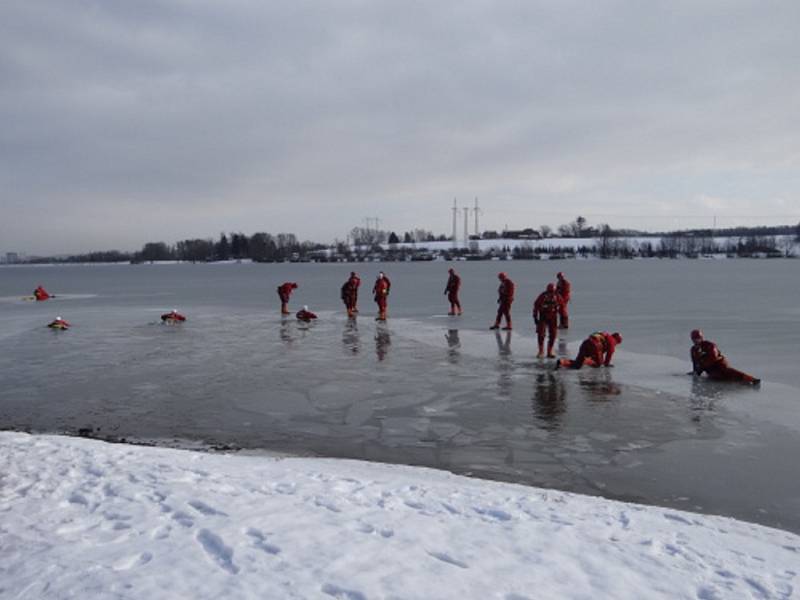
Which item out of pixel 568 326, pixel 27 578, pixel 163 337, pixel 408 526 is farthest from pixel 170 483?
pixel 568 326

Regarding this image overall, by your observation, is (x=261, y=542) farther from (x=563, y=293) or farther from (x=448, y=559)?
(x=563, y=293)

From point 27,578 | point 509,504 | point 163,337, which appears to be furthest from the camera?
point 163,337

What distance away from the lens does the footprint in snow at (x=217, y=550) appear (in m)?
4.05

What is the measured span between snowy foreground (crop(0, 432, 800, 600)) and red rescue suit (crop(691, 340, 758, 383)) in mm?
5787

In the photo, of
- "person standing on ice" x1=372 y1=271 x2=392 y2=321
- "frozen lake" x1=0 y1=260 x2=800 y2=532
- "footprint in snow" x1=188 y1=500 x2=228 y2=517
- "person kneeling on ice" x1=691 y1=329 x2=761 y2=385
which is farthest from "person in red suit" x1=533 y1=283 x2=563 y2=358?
"footprint in snow" x1=188 y1=500 x2=228 y2=517

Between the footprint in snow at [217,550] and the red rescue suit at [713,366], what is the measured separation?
8.66m

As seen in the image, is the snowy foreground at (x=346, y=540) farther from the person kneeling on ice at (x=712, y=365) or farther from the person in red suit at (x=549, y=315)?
the person in red suit at (x=549, y=315)

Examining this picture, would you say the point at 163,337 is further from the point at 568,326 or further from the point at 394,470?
the point at 394,470

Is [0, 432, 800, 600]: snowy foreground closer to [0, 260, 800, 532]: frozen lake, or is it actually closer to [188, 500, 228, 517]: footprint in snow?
[188, 500, 228, 517]: footprint in snow

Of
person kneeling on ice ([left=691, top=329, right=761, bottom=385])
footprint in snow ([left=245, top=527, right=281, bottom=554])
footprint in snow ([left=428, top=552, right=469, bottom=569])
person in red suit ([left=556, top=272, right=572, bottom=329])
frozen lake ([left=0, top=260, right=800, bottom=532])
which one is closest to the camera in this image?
footprint in snow ([left=428, top=552, right=469, bottom=569])

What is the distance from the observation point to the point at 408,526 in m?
4.76

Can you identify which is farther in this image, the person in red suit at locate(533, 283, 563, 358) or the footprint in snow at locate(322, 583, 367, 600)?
the person in red suit at locate(533, 283, 563, 358)

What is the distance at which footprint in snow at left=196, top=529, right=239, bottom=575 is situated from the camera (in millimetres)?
4051

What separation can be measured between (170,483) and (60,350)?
1148 centimetres
